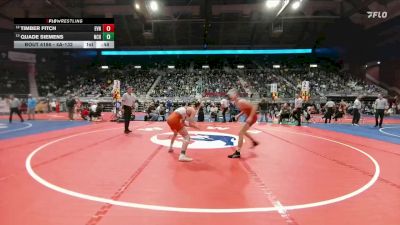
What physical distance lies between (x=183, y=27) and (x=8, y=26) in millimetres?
16521

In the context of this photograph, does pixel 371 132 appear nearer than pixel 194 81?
Yes

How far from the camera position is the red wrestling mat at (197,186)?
354 cm

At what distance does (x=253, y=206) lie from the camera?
12.8 ft

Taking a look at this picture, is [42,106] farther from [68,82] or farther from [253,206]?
[253,206]

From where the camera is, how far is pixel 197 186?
477 cm

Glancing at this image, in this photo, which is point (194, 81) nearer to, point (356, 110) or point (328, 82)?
point (328, 82)

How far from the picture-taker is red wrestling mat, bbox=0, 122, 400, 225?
354 centimetres

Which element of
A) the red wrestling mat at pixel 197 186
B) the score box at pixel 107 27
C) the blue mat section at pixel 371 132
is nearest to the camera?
the red wrestling mat at pixel 197 186

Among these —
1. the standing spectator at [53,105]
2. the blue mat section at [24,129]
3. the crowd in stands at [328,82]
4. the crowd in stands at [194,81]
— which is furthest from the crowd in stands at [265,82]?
the blue mat section at [24,129]
